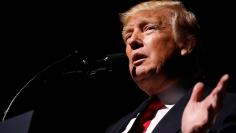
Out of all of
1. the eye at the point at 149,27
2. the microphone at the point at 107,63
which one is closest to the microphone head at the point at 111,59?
the microphone at the point at 107,63

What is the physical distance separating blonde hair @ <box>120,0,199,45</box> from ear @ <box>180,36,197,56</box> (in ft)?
0.06

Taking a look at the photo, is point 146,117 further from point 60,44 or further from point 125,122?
point 60,44

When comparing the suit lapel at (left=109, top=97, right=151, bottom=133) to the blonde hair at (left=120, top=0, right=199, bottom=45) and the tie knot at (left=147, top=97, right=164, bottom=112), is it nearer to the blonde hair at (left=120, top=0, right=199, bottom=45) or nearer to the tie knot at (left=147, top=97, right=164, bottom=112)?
the tie knot at (left=147, top=97, right=164, bottom=112)

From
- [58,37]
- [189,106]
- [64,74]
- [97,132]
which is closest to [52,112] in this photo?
[97,132]

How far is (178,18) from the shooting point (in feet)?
7.04

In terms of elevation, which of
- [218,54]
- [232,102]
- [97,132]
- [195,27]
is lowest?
[97,132]

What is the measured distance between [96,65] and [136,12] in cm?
51

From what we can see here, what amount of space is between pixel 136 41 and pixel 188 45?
271 mm

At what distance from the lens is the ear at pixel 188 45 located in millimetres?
2061

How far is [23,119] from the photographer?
58.6 inches

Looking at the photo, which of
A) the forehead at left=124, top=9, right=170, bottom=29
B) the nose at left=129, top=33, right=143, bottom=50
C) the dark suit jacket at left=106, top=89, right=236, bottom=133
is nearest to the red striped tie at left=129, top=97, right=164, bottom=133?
the dark suit jacket at left=106, top=89, right=236, bottom=133

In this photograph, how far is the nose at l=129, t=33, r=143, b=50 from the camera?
2.07 meters

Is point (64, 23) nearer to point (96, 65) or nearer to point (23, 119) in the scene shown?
point (96, 65)

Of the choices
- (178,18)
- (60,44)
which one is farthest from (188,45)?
(60,44)
